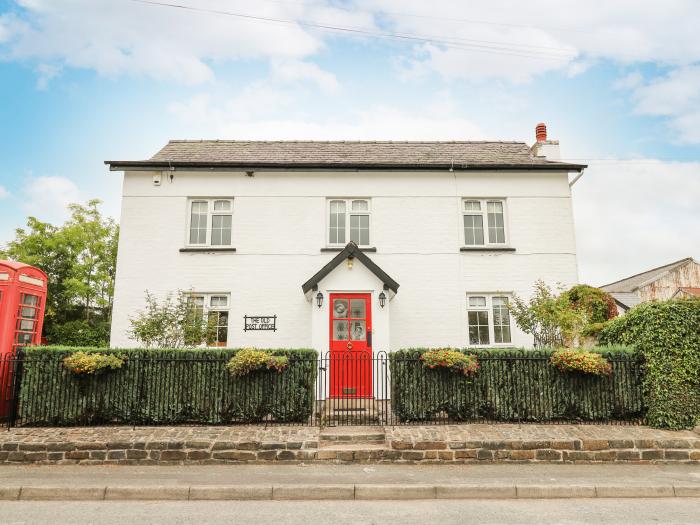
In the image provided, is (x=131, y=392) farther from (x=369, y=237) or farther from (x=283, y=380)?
(x=369, y=237)

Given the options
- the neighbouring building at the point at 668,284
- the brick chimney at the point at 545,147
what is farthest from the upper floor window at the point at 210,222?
the neighbouring building at the point at 668,284

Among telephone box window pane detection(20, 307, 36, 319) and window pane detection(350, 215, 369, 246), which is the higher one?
window pane detection(350, 215, 369, 246)

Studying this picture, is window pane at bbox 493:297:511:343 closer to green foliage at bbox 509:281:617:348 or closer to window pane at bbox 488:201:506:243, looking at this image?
green foliage at bbox 509:281:617:348

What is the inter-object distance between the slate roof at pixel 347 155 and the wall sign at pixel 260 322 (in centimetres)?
488

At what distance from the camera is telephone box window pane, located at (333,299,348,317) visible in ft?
41.8

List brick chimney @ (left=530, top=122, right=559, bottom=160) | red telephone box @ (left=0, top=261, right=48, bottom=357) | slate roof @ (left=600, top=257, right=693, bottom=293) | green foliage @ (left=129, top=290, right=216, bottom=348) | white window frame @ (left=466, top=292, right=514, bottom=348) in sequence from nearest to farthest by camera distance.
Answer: red telephone box @ (left=0, top=261, right=48, bottom=357), green foliage @ (left=129, top=290, right=216, bottom=348), white window frame @ (left=466, top=292, right=514, bottom=348), brick chimney @ (left=530, top=122, right=559, bottom=160), slate roof @ (left=600, top=257, right=693, bottom=293)

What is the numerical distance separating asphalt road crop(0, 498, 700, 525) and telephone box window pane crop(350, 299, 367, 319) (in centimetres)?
666

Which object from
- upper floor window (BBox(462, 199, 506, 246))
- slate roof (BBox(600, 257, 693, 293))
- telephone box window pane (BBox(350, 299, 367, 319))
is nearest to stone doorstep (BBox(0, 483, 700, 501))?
telephone box window pane (BBox(350, 299, 367, 319))

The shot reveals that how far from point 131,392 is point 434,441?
618cm

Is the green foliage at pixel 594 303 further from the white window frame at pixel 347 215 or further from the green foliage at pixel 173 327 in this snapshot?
the green foliage at pixel 173 327

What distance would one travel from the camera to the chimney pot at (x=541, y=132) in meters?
16.1

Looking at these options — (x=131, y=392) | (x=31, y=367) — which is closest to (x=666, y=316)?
(x=131, y=392)

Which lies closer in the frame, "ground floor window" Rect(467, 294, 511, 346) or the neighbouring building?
"ground floor window" Rect(467, 294, 511, 346)

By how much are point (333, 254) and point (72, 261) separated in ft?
66.8
